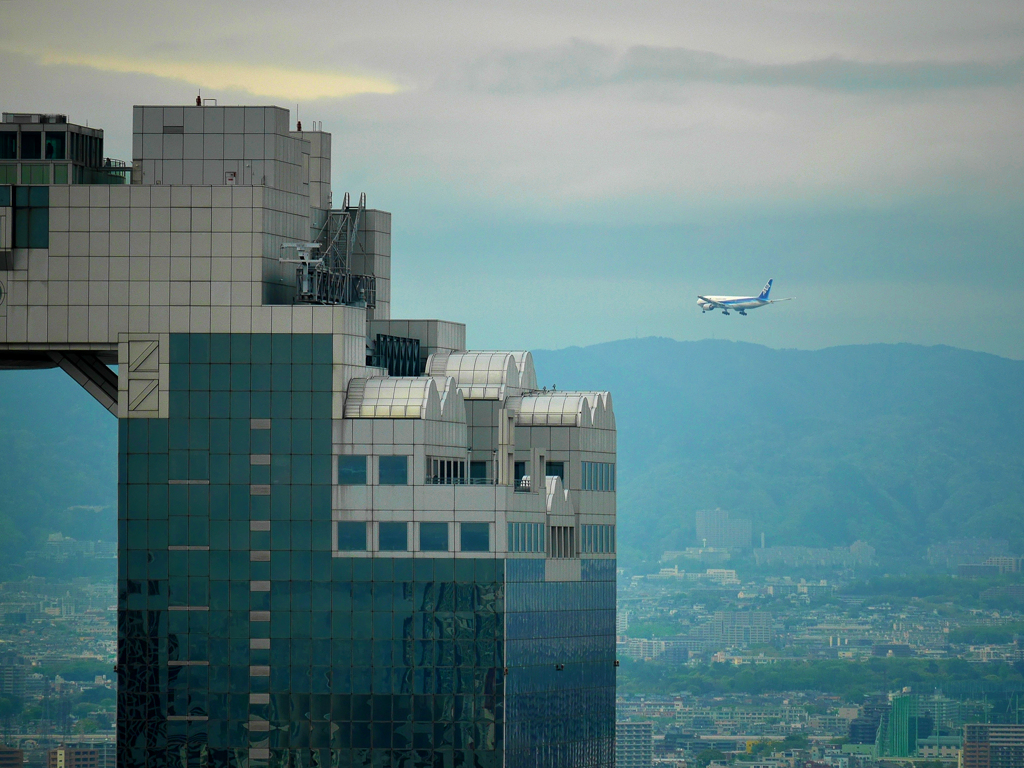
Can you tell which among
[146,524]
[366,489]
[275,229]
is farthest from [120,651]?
[275,229]

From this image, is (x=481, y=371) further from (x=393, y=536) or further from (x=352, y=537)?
(x=352, y=537)

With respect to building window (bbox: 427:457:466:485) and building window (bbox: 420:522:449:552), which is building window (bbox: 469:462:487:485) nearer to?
building window (bbox: 427:457:466:485)

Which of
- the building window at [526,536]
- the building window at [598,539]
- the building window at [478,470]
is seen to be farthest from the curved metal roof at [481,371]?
the building window at [598,539]

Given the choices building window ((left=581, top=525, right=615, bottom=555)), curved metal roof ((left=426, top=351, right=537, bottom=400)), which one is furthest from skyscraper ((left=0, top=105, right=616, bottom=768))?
building window ((left=581, top=525, right=615, bottom=555))

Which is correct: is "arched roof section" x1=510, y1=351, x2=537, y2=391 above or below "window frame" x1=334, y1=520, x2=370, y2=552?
above

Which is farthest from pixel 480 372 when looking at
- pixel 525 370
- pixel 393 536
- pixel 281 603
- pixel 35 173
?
pixel 35 173

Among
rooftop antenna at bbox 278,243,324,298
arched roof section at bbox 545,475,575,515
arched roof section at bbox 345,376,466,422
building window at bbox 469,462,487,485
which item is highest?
rooftop antenna at bbox 278,243,324,298
